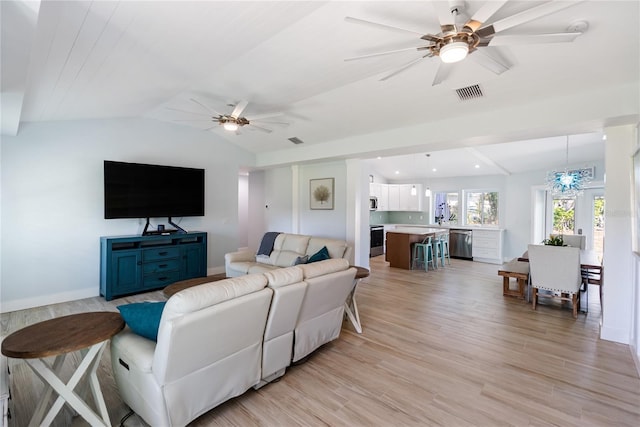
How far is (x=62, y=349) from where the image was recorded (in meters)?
1.62

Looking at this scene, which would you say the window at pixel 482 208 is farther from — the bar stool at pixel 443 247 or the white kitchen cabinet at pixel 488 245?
the bar stool at pixel 443 247

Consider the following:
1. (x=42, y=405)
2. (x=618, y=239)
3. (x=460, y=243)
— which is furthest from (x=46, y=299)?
(x=460, y=243)

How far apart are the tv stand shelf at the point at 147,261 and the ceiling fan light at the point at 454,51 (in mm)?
4786

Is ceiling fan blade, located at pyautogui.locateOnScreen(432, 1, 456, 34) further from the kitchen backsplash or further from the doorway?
the kitchen backsplash

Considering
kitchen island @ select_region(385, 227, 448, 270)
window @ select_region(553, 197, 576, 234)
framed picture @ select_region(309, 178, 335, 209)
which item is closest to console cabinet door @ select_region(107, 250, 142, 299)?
framed picture @ select_region(309, 178, 335, 209)

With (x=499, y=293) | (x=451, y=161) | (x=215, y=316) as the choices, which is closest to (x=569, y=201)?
(x=451, y=161)

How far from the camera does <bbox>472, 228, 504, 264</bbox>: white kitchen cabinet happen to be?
7492 mm

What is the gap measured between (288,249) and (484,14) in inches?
159

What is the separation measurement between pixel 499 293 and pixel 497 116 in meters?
2.95

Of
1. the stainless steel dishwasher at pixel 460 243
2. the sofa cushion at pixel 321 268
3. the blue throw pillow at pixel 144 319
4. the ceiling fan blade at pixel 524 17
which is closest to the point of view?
the ceiling fan blade at pixel 524 17

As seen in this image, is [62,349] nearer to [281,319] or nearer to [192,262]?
[281,319]

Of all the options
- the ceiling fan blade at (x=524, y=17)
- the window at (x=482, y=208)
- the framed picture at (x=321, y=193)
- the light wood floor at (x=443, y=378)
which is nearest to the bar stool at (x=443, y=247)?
the window at (x=482, y=208)

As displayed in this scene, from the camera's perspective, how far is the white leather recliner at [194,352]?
1628mm

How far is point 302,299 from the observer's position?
232 centimetres
